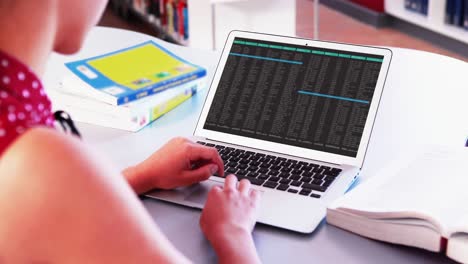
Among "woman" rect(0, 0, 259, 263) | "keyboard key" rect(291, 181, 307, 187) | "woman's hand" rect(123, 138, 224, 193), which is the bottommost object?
"keyboard key" rect(291, 181, 307, 187)

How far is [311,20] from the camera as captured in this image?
5199 mm

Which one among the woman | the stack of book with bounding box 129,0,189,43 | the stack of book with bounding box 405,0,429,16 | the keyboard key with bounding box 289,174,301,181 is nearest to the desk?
the keyboard key with bounding box 289,174,301,181

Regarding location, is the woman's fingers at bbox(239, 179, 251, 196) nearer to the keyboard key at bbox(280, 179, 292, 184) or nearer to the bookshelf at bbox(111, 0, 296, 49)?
the keyboard key at bbox(280, 179, 292, 184)

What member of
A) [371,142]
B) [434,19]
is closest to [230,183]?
[371,142]

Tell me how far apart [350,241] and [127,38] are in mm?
1163

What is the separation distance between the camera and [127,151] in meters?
1.43

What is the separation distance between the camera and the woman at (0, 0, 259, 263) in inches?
27.7

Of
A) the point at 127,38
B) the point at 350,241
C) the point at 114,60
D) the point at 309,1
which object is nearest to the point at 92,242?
the point at 350,241

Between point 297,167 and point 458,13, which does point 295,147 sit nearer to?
point 297,167

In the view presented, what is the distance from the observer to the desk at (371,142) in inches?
41.9

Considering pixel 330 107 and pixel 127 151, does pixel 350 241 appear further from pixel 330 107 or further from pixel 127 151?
pixel 127 151

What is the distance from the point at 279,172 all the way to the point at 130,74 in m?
0.50

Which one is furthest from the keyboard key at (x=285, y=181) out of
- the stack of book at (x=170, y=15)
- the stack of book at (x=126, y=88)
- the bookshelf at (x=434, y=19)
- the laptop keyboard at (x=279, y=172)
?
the bookshelf at (x=434, y=19)

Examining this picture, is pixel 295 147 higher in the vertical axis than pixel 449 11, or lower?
higher
